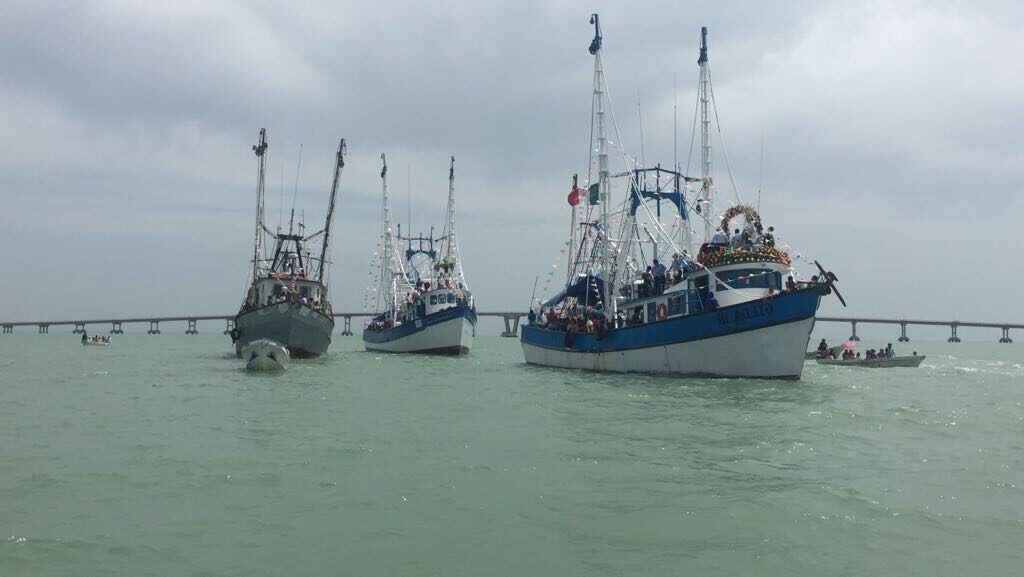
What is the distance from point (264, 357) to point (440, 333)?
23.7 m

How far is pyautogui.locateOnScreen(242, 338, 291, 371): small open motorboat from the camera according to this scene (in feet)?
131

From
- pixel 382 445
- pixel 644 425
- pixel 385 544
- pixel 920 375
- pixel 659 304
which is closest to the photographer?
pixel 385 544

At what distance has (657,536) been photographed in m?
9.84

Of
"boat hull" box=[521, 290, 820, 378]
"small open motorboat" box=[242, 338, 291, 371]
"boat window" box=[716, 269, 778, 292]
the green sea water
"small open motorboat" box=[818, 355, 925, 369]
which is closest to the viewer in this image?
the green sea water

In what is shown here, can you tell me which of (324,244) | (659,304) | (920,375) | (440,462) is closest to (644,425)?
(440,462)

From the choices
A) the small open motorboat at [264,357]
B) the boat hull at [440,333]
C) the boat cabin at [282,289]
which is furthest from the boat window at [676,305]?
the boat hull at [440,333]

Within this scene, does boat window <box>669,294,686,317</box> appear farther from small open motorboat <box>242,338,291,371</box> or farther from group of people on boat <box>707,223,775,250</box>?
small open motorboat <box>242,338,291,371</box>

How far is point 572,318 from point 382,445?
28.9 m

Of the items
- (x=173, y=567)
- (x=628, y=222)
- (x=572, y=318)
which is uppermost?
(x=628, y=222)

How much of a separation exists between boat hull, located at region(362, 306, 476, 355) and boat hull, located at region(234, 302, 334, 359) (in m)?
12.7

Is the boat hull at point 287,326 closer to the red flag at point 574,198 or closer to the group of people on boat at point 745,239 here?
the red flag at point 574,198

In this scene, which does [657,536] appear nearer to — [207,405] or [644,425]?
[644,425]

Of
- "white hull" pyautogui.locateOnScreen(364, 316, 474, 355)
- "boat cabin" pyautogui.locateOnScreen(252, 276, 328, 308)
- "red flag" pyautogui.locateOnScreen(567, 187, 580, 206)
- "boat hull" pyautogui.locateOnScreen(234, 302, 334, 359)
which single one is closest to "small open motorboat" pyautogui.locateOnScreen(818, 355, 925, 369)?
"red flag" pyautogui.locateOnScreen(567, 187, 580, 206)

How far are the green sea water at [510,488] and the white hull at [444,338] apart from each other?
3665cm
